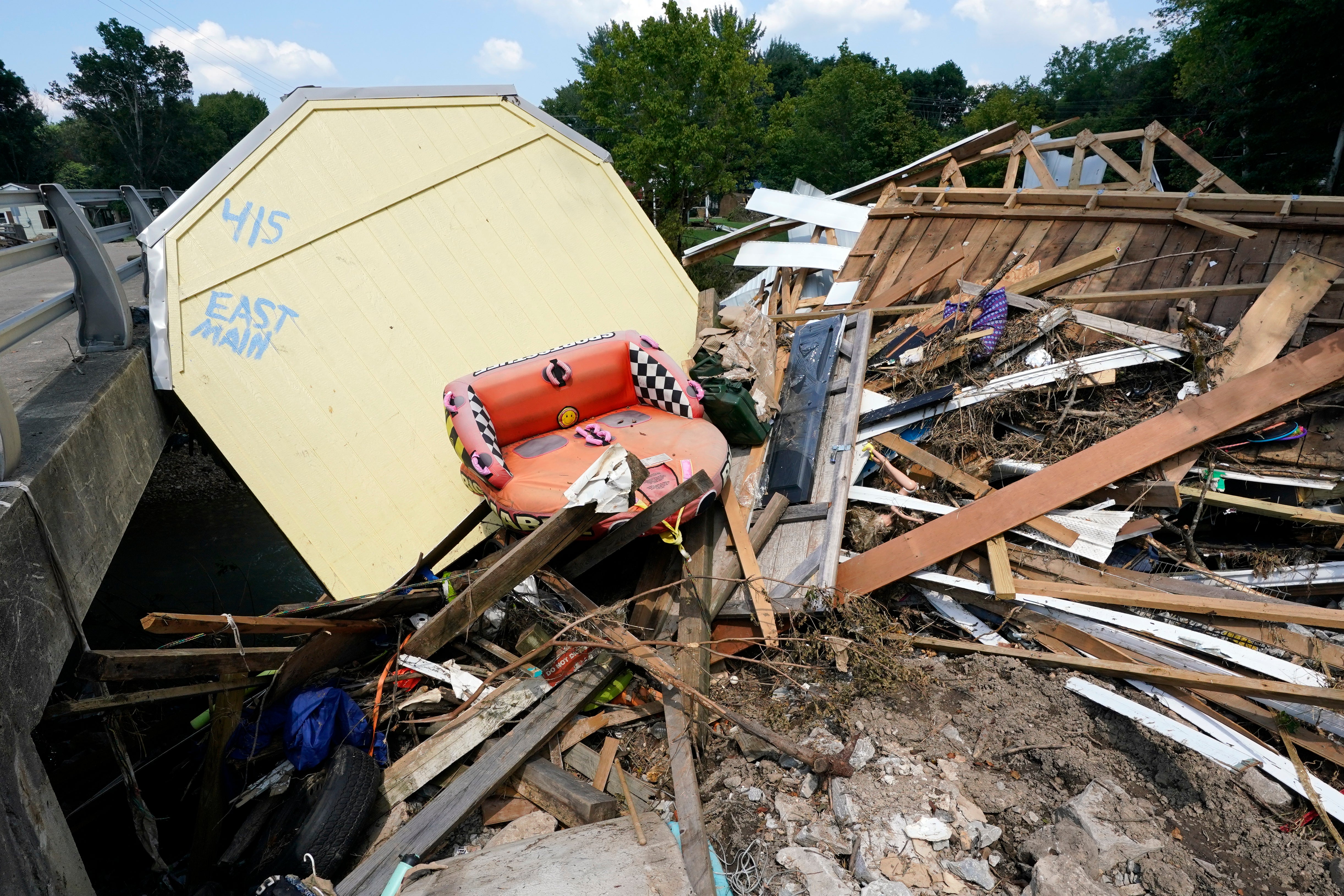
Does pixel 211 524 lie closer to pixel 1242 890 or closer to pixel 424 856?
pixel 424 856

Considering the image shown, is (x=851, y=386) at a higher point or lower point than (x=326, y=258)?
lower

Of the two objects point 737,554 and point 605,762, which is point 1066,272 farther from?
point 605,762

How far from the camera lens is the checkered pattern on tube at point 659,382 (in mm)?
5504

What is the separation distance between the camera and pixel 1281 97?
65.6ft

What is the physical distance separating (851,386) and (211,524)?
7133mm

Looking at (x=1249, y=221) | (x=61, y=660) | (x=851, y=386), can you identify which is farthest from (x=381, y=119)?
(x=1249, y=221)

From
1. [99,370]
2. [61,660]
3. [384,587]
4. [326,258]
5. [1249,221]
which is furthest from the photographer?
[1249,221]

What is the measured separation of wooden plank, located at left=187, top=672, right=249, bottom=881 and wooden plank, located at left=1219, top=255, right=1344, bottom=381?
20.8ft

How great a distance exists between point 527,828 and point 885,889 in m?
1.57

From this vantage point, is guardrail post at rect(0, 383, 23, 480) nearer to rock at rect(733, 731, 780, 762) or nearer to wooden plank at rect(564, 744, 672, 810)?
wooden plank at rect(564, 744, 672, 810)

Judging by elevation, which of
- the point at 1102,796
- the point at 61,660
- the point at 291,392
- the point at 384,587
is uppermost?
the point at 291,392

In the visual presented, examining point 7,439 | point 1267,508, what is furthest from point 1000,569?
point 7,439

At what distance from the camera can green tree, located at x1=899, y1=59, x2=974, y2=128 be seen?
49.2 meters

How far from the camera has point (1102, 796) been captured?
302 centimetres
